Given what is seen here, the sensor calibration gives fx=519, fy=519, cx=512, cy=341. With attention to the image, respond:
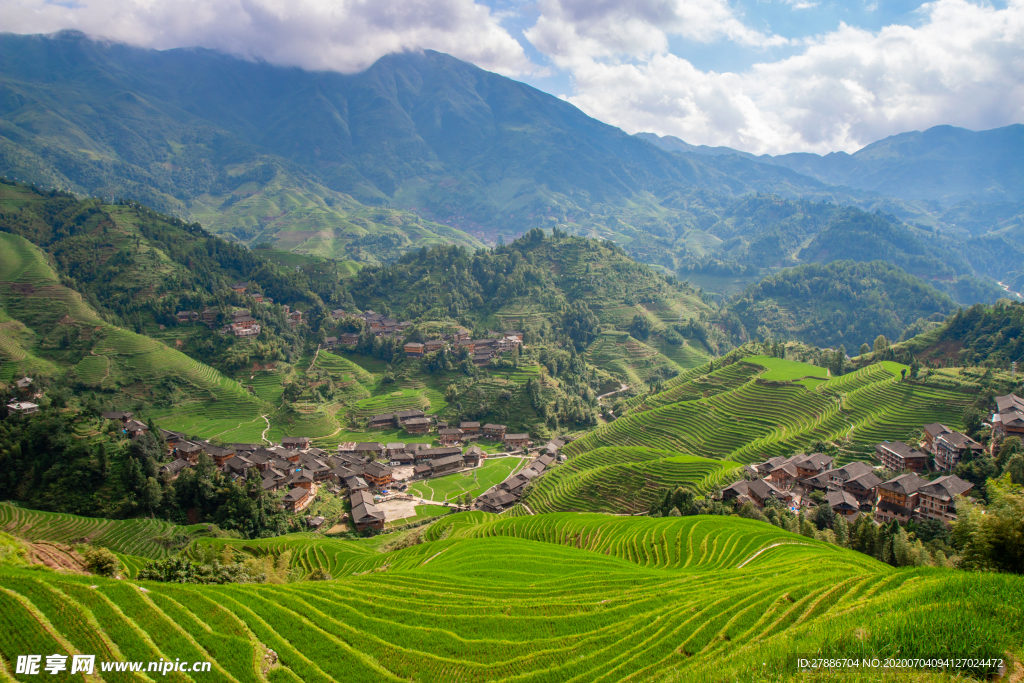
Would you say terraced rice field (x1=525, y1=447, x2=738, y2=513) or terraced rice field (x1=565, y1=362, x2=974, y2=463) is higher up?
terraced rice field (x1=565, y1=362, x2=974, y2=463)

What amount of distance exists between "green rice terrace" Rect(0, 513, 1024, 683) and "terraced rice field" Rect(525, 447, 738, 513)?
16.1 metres

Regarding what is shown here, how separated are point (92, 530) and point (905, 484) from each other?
4841cm

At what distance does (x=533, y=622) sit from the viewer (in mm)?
14820

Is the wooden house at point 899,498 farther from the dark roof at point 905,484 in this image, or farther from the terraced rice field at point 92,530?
the terraced rice field at point 92,530

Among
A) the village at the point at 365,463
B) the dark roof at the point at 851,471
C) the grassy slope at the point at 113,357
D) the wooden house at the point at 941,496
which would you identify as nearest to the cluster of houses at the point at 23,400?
the village at the point at 365,463

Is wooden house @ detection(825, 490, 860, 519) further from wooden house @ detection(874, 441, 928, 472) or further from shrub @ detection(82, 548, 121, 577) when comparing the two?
shrub @ detection(82, 548, 121, 577)

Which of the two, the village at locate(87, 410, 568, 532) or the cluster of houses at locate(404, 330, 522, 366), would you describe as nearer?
the village at locate(87, 410, 568, 532)

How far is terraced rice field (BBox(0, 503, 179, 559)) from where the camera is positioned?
93.3ft

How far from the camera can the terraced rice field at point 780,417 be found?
136 ft

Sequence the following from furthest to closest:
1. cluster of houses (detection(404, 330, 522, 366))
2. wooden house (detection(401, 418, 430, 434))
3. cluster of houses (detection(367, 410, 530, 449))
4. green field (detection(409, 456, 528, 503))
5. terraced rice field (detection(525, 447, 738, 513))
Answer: cluster of houses (detection(404, 330, 522, 366))
wooden house (detection(401, 418, 430, 434))
cluster of houses (detection(367, 410, 530, 449))
green field (detection(409, 456, 528, 503))
terraced rice field (detection(525, 447, 738, 513))

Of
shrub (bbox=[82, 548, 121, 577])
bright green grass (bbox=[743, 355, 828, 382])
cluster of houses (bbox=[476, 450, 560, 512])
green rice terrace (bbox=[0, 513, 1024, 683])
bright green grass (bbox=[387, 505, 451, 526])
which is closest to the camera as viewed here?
green rice terrace (bbox=[0, 513, 1024, 683])

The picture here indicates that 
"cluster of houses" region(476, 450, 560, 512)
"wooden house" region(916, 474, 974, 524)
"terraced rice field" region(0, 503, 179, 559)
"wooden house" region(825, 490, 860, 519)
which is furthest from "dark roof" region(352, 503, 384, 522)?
"wooden house" region(916, 474, 974, 524)

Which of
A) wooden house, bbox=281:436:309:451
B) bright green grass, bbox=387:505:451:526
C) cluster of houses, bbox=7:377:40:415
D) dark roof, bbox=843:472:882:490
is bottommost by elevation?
bright green grass, bbox=387:505:451:526

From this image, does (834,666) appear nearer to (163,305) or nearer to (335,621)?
(335,621)
